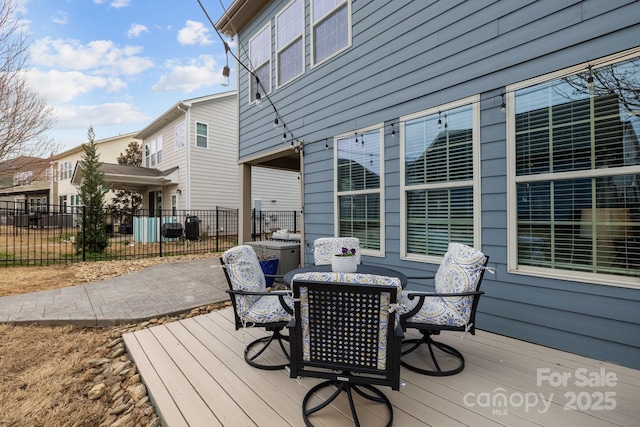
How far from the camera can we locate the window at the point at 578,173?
219 centimetres

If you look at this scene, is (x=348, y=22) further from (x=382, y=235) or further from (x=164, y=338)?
(x=164, y=338)

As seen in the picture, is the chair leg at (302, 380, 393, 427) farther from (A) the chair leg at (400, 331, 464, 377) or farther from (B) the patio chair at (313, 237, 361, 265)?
(B) the patio chair at (313, 237, 361, 265)

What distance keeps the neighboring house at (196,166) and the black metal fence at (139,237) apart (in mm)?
701

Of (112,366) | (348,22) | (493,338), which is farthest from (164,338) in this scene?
(348,22)

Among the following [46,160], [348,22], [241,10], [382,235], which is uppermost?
[241,10]

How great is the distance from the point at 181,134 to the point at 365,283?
1325 cm

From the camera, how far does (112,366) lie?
252cm

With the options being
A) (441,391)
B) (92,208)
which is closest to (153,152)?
(92,208)

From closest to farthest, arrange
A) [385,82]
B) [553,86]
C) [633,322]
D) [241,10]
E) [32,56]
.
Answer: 1. [633,322]
2. [553,86]
3. [385,82]
4. [241,10]
5. [32,56]

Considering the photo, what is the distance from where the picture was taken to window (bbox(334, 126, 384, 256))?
12.9 feet

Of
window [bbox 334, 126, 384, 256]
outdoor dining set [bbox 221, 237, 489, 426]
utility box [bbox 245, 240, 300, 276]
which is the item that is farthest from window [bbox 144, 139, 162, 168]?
outdoor dining set [bbox 221, 237, 489, 426]

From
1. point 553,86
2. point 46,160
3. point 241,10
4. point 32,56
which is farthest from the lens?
point 46,160

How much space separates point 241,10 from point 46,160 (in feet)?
26.0

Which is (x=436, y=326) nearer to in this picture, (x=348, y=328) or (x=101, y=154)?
(x=348, y=328)
